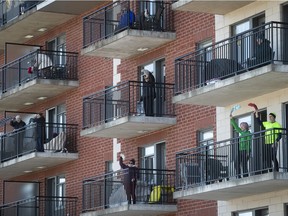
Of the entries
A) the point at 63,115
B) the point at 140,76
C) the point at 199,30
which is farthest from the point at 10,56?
the point at 199,30

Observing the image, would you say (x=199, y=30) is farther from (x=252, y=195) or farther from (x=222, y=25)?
(x=252, y=195)

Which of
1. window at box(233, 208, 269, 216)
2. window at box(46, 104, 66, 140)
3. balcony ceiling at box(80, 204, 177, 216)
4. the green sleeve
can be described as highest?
window at box(46, 104, 66, 140)

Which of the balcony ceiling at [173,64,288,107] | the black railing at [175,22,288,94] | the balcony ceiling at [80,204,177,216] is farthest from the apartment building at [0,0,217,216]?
the balcony ceiling at [173,64,288,107]

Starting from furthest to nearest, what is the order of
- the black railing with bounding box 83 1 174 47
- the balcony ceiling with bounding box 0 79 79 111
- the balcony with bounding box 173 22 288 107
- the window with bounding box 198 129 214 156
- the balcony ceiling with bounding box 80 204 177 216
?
1. the balcony ceiling with bounding box 0 79 79 111
2. the black railing with bounding box 83 1 174 47
3. the balcony ceiling with bounding box 80 204 177 216
4. the window with bounding box 198 129 214 156
5. the balcony with bounding box 173 22 288 107

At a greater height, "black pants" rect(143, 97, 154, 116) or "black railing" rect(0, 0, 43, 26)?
"black railing" rect(0, 0, 43, 26)

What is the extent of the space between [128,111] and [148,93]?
1.01 metres

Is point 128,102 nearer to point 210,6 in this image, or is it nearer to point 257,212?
point 210,6

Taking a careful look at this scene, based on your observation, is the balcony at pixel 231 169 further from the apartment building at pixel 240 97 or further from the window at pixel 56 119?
the window at pixel 56 119

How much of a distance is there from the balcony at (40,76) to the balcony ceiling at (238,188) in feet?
38.1

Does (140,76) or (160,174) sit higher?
(140,76)

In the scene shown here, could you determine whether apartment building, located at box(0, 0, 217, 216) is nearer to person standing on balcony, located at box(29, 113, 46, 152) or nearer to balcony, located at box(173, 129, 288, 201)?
person standing on balcony, located at box(29, 113, 46, 152)

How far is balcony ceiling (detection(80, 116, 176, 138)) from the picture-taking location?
48.2 meters

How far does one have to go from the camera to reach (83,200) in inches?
1996

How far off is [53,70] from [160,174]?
935 cm
